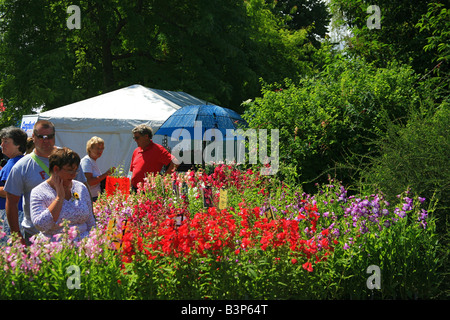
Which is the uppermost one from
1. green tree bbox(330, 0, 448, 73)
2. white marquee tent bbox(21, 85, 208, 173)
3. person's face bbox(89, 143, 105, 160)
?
green tree bbox(330, 0, 448, 73)

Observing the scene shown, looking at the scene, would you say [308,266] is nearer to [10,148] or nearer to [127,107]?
[10,148]

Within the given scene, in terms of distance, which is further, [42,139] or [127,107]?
[127,107]

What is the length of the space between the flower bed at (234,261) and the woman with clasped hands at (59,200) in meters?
0.39

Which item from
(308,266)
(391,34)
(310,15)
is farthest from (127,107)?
(310,15)

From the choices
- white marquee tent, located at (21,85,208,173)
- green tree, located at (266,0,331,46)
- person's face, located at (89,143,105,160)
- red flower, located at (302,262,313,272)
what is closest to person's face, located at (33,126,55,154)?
red flower, located at (302,262,313,272)

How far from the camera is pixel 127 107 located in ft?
47.8

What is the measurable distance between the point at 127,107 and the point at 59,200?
34.9 ft

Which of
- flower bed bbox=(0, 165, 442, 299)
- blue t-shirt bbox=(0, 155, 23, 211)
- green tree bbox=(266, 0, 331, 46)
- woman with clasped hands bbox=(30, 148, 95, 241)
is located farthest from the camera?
green tree bbox=(266, 0, 331, 46)

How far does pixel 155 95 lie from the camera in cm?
1508

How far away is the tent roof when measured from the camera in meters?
14.2

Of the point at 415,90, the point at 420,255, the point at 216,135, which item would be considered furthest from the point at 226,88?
the point at 420,255

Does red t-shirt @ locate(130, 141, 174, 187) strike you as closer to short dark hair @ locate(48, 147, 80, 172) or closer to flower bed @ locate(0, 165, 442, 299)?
flower bed @ locate(0, 165, 442, 299)

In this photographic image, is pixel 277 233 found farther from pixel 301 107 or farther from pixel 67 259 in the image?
pixel 301 107

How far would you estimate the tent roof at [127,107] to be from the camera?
46.5 feet
